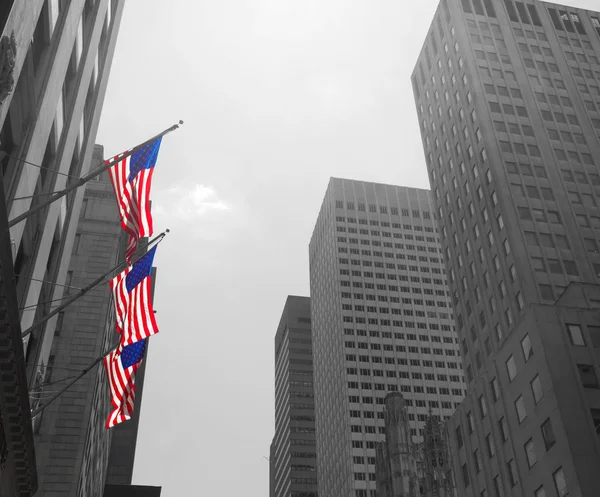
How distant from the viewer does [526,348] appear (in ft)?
166

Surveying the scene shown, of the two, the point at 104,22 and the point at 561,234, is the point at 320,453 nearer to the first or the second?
the point at 561,234

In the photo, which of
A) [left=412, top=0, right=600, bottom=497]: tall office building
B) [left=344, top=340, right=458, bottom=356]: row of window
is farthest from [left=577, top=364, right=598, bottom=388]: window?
[left=344, top=340, right=458, bottom=356]: row of window

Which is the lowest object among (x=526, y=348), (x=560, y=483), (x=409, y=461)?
(x=560, y=483)

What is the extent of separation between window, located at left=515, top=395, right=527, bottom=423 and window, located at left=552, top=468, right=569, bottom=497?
5424 mm

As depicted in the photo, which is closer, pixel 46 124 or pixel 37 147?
pixel 37 147

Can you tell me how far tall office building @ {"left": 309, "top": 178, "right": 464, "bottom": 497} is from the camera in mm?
145250

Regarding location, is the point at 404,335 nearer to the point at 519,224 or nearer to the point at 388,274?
the point at 388,274

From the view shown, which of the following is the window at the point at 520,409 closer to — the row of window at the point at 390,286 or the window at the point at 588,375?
the window at the point at 588,375

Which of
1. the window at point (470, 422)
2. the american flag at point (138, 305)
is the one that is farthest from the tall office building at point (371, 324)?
the american flag at point (138, 305)

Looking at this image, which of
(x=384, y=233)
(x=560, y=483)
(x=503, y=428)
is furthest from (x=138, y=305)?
(x=384, y=233)

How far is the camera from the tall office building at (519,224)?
47312 mm

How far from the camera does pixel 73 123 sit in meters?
30.1

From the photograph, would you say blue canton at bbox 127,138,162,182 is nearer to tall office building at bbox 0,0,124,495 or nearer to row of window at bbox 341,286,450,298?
tall office building at bbox 0,0,124,495

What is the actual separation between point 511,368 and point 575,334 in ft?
17.8
